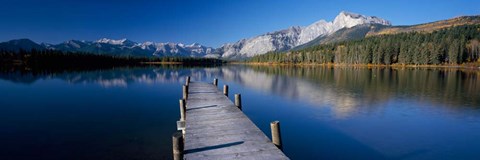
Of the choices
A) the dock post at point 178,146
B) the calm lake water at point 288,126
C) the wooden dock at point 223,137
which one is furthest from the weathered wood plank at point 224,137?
the calm lake water at point 288,126

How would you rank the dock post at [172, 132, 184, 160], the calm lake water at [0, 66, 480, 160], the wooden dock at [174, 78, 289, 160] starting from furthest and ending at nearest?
the calm lake water at [0, 66, 480, 160] → the wooden dock at [174, 78, 289, 160] → the dock post at [172, 132, 184, 160]

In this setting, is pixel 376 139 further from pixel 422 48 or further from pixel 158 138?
pixel 422 48

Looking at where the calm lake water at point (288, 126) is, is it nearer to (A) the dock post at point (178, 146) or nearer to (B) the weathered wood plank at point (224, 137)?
(B) the weathered wood plank at point (224, 137)

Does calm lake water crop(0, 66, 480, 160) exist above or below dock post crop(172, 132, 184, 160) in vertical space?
below

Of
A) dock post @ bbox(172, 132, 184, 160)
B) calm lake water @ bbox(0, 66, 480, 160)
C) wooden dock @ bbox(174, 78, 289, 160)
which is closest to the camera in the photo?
dock post @ bbox(172, 132, 184, 160)

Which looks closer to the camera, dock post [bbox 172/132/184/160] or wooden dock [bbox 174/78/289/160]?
dock post [bbox 172/132/184/160]

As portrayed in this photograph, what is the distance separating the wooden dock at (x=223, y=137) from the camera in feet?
39.3

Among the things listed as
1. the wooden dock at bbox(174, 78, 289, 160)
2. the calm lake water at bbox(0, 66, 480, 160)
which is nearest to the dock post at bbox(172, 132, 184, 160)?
the wooden dock at bbox(174, 78, 289, 160)

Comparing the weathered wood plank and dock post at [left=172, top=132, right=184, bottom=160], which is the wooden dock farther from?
dock post at [left=172, top=132, right=184, bottom=160]

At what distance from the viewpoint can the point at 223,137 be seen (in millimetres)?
14484

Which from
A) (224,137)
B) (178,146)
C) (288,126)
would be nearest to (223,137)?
(224,137)

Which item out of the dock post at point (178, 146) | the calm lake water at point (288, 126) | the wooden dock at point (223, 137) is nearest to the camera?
the dock post at point (178, 146)

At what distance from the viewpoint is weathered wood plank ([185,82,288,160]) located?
39.4 ft

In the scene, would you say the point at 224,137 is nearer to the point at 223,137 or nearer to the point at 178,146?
the point at 223,137
